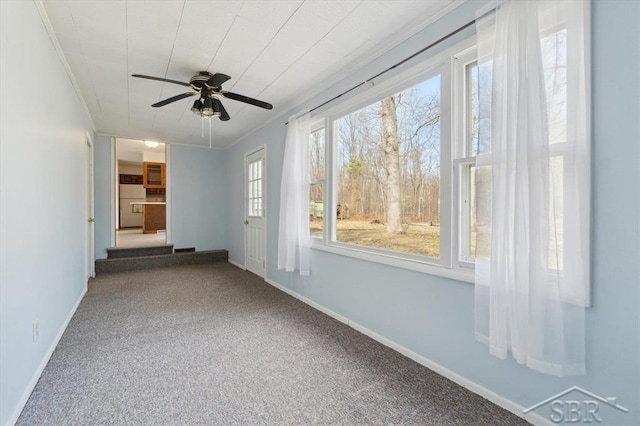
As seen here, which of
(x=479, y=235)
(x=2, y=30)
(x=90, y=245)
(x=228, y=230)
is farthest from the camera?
(x=228, y=230)

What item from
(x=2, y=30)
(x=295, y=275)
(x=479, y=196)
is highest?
(x=2, y=30)

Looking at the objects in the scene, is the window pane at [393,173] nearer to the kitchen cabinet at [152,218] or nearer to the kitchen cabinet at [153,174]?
the kitchen cabinet at [152,218]

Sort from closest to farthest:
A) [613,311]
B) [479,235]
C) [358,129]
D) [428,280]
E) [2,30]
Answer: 1. [613,311]
2. [2,30]
3. [479,235]
4. [428,280]
5. [358,129]

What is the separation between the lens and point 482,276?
157 cm

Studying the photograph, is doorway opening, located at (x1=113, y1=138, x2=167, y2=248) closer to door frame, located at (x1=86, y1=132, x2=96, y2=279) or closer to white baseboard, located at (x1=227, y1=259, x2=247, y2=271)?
white baseboard, located at (x1=227, y1=259, x2=247, y2=271)

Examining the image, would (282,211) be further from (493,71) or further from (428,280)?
(493,71)

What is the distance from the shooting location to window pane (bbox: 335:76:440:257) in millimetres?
2119

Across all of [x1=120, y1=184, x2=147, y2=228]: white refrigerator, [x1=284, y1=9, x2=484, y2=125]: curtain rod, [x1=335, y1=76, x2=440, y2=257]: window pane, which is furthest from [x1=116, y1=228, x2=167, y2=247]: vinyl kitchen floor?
[x1=284, y1=9, x2=484, y2=125]: curtain rod

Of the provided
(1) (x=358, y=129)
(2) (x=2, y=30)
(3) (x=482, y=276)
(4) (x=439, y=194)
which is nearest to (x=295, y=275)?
(1) (x=358, y=129)

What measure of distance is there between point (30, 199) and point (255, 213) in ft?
10.6

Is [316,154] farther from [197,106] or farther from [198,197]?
[198,197]

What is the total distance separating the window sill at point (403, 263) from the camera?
1795 mm

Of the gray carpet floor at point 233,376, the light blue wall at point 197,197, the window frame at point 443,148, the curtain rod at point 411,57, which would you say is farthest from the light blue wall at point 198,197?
the window frame at point 443,148

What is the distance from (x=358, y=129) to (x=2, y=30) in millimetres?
2361
